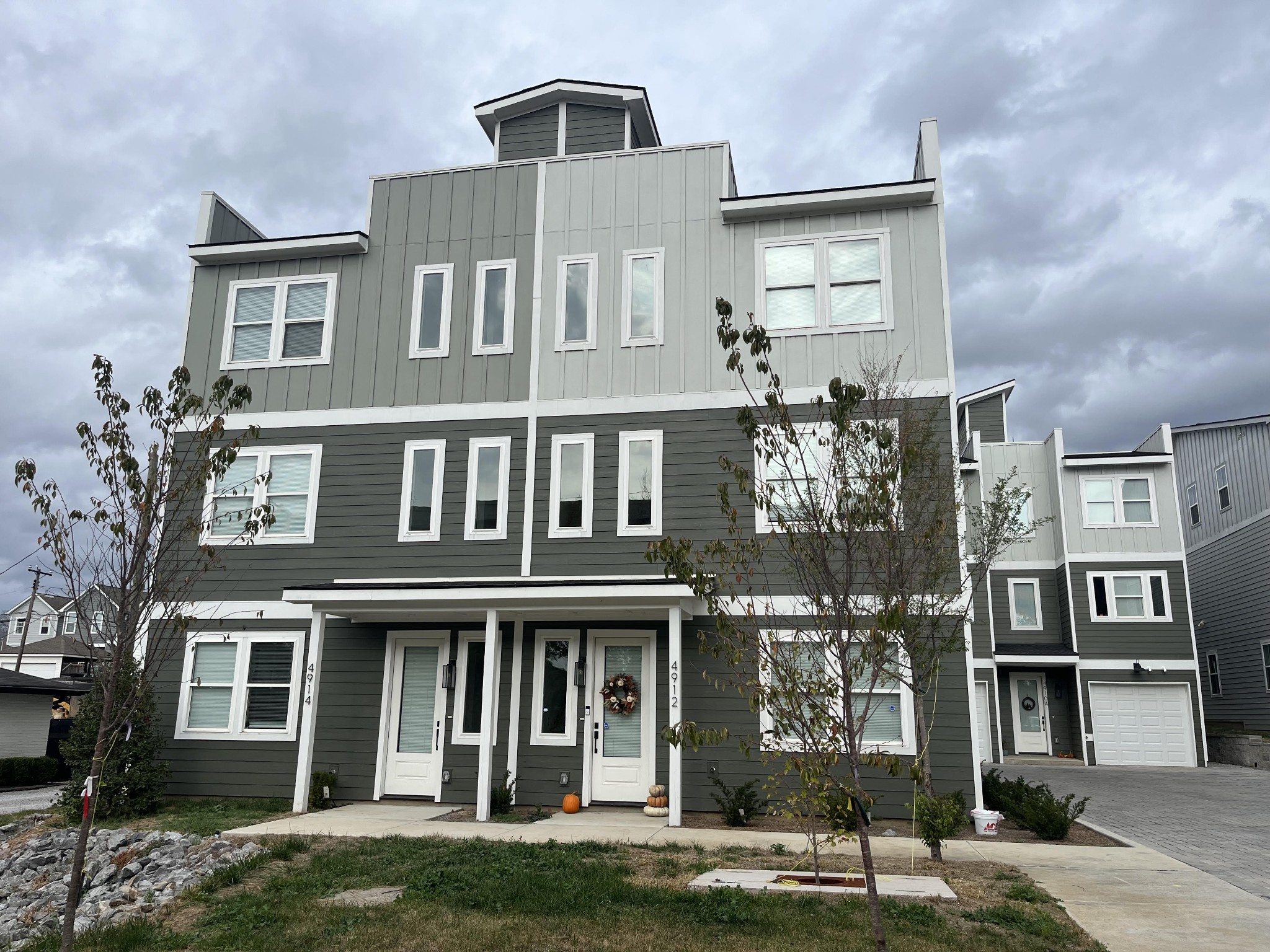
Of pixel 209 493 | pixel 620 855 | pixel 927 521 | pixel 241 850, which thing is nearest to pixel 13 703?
pixel 209 493

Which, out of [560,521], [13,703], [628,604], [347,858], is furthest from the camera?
[13,703]

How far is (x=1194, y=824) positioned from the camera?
43.0 feet

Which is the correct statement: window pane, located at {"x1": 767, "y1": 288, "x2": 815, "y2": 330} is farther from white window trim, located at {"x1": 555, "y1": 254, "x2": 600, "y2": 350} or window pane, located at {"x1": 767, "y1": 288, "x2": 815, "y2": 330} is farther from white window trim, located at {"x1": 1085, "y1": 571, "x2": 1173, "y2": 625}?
white window trim, located at {"x1": 1085, "y1": 571, "x2": 1173, "y2": 625}

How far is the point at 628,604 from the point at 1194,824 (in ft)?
28.3

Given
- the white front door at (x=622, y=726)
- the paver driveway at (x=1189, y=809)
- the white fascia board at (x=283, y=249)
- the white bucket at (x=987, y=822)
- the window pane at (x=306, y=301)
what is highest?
the white fascia board at (x=283, y=249)

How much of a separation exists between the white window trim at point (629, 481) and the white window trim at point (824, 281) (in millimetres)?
2513

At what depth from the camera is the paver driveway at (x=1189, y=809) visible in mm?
10289

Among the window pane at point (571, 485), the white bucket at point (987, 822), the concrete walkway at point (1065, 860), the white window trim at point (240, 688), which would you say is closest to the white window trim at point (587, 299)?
the window pane at point (571, 485)

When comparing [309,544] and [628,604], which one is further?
[309,544]

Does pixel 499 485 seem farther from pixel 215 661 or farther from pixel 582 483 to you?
pixel 215 661

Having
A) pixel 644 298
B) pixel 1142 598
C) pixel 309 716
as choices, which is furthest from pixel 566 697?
pixel 1142 598

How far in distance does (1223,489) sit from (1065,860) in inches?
887

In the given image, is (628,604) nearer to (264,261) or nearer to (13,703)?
(264,261)

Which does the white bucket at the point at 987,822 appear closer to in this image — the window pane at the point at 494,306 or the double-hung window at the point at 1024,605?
the window pane at the point at 494,306
